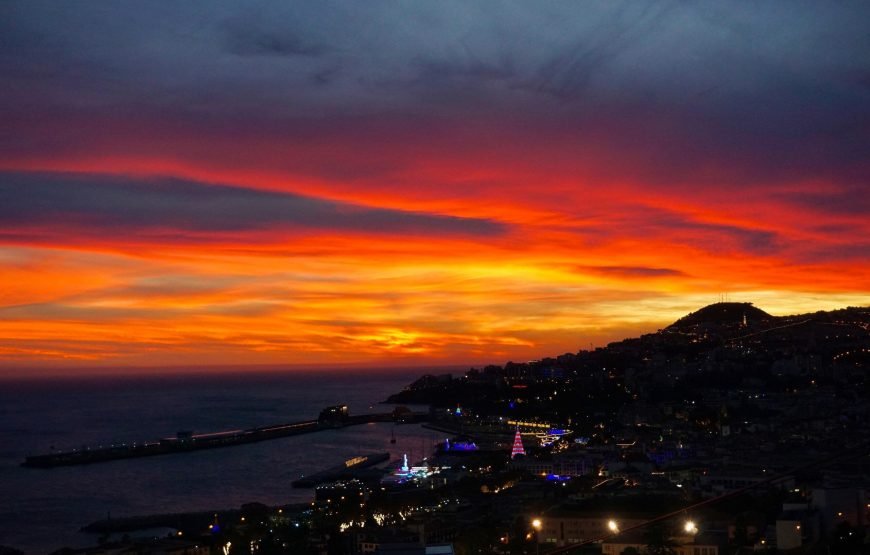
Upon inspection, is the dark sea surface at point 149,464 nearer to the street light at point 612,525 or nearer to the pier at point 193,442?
the pier at point 193,442

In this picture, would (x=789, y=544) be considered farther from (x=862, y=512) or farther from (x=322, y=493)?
(x=322, y=493)

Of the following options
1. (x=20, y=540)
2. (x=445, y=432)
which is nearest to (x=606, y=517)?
(x=20, y=540)

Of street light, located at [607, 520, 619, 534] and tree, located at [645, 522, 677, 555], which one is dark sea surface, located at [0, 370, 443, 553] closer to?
street light, located at [607, 520, 619, 534]

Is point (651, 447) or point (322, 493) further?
point (651, 447)

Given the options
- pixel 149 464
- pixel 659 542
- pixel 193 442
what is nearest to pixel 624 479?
pixel 659 542

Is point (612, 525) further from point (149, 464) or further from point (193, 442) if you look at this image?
point (193, 442)
